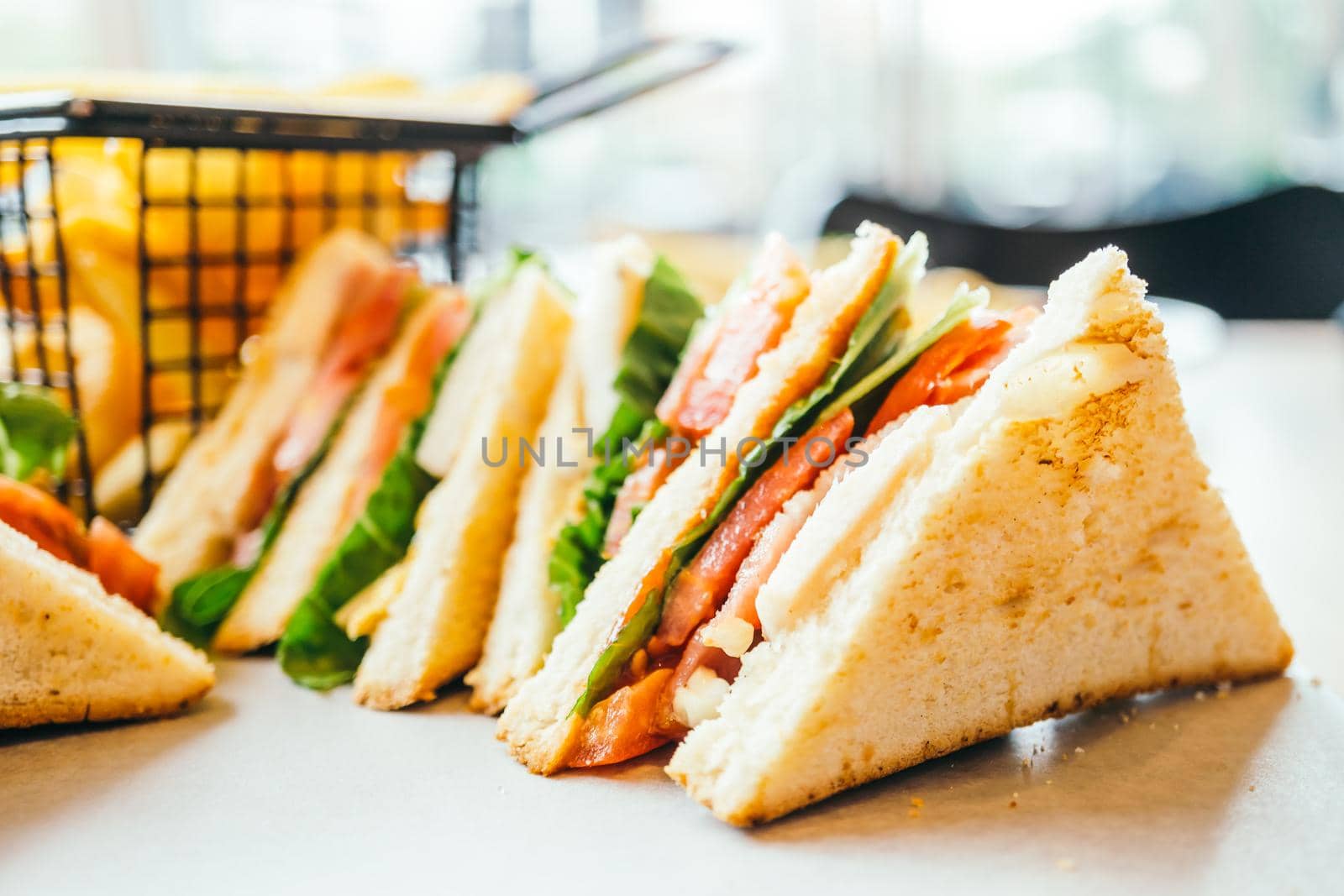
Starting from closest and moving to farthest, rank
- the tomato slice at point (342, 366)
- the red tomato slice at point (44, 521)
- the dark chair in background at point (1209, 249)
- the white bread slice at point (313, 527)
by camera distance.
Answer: the red tomato slice at point (44, 521) → the white bread slice at point (313, 527) → the tomato slice at point (342, 366) → the dark chair in background at point (1209, 249)

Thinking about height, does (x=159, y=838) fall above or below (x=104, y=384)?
below

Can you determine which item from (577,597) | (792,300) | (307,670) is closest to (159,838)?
(307,670)

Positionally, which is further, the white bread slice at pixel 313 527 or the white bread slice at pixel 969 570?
the white bread slice at pixel 313 527

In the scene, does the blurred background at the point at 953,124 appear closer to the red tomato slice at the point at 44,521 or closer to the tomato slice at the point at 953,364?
the red tomato slice at the point at 44,521

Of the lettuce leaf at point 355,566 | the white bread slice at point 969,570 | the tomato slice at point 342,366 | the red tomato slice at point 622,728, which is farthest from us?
the tomato slice at point 342,366

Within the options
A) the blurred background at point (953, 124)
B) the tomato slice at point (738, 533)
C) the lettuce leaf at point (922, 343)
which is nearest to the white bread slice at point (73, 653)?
the tomato slice at point (738, 533)

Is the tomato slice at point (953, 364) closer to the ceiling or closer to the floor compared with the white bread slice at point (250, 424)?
closer to the ceiling

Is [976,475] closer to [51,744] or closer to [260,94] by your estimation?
[51,744]
